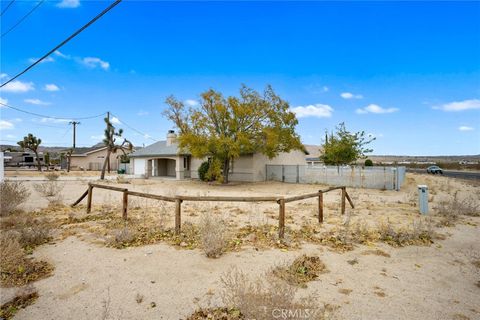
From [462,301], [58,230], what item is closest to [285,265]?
[462,301]

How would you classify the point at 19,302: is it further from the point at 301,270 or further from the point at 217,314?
the point at 301,270

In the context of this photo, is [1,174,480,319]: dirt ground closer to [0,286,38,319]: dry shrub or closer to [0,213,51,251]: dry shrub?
[0,286,38,319]: dry shrub

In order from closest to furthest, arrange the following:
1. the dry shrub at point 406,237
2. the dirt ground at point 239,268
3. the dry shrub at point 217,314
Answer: the dry shrub at point 217,314 < the dirt ground at point 239,268 < the dry shrub at point 406,237

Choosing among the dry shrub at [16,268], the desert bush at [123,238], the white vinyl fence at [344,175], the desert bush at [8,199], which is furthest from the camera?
the white vinyl fence at [344,175]

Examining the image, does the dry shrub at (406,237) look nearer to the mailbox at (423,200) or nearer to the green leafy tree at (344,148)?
the mailbox at (423,200)

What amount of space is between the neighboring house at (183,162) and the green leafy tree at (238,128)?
10.1ft

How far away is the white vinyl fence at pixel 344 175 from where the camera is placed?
19.7m

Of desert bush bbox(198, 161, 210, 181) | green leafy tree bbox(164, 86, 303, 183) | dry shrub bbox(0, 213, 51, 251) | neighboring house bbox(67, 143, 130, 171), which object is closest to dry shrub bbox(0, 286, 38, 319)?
dry shrub bbox(0, 213, 51, 251)

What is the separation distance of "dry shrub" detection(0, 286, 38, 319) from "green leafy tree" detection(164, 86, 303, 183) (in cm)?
1616

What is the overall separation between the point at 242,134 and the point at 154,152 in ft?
48.6

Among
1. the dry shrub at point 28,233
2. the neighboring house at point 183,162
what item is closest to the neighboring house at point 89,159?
the neighboring house at point 183,162

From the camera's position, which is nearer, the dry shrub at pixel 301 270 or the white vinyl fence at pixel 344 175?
the dry shrub at pixel 301 270

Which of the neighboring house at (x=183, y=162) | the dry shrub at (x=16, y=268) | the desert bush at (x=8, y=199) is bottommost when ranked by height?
the dry shrub at (x=16, y=268)

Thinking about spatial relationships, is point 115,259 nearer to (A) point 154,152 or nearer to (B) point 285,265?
(B) point 285,265
